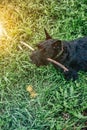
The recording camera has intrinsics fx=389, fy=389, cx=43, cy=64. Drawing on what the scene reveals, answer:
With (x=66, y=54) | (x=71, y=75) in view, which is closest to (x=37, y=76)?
(x=71, y=75)

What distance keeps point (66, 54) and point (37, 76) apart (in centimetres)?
71

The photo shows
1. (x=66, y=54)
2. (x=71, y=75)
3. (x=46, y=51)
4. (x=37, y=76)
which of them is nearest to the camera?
(x=46, y=51)

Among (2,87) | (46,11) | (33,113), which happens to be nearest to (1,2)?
(46,11)

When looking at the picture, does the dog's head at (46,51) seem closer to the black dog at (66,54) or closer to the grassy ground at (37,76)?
the black dog at (66,54)

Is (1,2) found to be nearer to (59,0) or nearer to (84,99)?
(59,0)

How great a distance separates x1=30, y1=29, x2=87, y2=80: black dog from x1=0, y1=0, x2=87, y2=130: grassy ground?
8.6 inches

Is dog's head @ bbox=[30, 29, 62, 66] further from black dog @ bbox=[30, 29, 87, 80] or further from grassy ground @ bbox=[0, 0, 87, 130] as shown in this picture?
grassy ground @ bbox=[0, 0, 87, 130]

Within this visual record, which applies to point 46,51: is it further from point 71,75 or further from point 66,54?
point 71,75

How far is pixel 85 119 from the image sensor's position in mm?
5164

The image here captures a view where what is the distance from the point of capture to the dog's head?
4926 mm

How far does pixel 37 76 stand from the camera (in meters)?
5.67

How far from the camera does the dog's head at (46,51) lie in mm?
4926

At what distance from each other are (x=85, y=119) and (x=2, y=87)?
1.27 m

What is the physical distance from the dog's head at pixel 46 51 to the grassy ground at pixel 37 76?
0.59 m
